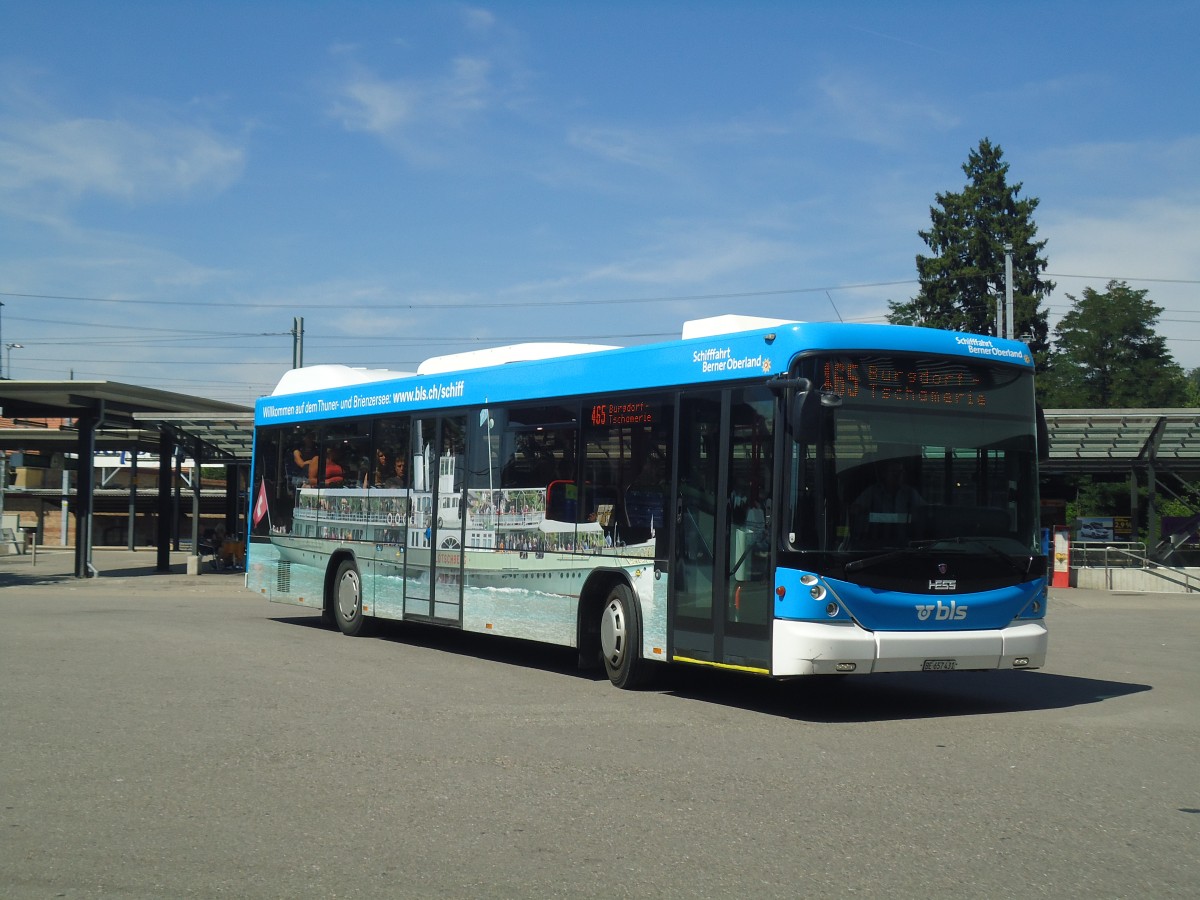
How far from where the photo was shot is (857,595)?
1007 centimetres

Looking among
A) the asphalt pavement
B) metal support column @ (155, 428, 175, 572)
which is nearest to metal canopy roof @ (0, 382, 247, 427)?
metal support column @ (155, 428, 175, 572)

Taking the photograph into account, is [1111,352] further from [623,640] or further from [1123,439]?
[623,640]

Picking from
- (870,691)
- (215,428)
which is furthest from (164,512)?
(870,691)

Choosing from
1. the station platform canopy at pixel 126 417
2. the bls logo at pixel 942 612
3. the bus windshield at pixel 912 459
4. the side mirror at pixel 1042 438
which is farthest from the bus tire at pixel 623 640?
the station platform canopy at pixel 126 417

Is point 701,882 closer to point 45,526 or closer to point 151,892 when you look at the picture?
point 151,892

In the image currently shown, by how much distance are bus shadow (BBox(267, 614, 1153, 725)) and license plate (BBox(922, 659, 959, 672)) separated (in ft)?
1.49

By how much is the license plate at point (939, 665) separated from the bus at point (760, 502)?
0.01 meters

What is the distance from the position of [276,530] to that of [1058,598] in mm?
17345

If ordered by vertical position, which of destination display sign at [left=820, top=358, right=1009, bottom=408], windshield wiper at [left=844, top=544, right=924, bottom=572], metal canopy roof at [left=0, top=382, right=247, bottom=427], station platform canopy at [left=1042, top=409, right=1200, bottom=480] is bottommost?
windshield wiper at [left=844, top=544, right=924, bottom=572]

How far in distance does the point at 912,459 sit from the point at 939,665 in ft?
5.40

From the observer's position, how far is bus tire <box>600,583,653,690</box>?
1180cm

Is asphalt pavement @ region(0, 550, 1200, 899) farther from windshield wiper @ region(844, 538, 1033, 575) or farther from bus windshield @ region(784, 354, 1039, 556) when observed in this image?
bus windshield @ region(784, 354, 1039, 556)

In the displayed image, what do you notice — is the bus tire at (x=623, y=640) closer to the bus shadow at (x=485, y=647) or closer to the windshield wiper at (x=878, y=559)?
the bus shadow at (x=485, y=647)

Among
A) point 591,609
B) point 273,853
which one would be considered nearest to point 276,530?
point 591,609
